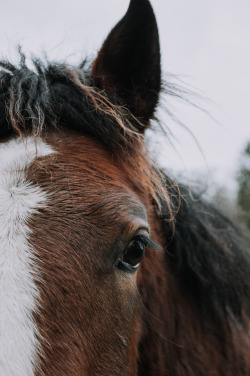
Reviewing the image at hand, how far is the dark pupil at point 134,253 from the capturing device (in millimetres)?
1726

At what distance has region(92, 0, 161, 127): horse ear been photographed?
202cm

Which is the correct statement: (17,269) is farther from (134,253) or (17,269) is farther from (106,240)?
(134,253)

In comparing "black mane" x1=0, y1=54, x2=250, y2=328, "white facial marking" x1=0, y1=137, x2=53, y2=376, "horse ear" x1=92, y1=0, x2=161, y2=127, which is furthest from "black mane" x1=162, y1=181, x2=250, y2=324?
"white facial marking" x1=0, y1=137, x2=53, y2=376

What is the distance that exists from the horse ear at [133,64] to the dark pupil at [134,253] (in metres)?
0.87

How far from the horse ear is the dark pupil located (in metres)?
0.87

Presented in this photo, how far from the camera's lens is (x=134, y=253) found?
1.74m

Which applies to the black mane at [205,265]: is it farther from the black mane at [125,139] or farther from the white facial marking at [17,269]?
the white facial marking at [17,269]

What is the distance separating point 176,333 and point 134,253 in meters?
0.96

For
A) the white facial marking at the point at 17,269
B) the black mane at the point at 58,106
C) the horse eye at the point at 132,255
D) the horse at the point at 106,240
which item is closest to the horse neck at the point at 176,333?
the horse at the point at 106,240

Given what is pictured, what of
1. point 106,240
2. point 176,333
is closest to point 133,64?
point 106,240

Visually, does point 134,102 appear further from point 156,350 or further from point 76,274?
point 156,350

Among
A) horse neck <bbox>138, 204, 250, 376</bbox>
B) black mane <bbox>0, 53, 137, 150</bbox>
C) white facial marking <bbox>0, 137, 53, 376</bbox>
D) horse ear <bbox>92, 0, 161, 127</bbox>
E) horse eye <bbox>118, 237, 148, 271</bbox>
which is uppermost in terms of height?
horse ear <bbox>92, 0, 161, 127</bbox>

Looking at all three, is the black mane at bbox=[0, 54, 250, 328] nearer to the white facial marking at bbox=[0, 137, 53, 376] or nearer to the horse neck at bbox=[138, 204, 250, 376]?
the horse neck at bbox=[138, 204, 250, 376]

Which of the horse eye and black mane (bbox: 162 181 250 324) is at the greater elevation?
the horse eye
